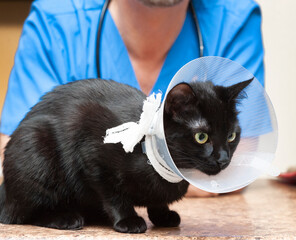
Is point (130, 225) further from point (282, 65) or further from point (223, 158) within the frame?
point (282, 65)

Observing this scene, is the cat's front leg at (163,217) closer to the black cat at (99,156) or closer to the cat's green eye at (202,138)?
the black cat at (99,156)

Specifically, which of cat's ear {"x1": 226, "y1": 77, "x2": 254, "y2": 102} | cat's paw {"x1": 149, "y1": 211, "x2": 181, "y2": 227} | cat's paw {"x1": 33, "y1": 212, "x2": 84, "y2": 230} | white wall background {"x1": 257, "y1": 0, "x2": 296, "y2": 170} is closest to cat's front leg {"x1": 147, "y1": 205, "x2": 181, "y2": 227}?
cat's paw {"x1": 149, "y1": 211, "x2": 181, "y2": 227}

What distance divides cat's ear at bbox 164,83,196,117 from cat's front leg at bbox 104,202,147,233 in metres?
0.20

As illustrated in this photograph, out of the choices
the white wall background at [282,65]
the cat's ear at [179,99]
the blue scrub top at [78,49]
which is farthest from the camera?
the white wall background at [282,65]

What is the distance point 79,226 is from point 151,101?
10.8 inches

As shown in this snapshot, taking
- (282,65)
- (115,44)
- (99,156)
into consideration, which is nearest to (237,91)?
(99,156)

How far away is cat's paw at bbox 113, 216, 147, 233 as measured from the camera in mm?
757

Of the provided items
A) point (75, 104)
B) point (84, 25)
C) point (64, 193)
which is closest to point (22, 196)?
point (64, 193)

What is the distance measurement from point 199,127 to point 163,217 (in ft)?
0.81

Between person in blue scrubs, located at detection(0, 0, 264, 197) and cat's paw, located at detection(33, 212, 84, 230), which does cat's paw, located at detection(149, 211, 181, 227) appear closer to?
cat's paw, located at detection(33, 212, 84, 230)

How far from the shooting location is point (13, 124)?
126 centimetres

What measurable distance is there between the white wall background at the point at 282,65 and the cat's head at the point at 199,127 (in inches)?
53.5

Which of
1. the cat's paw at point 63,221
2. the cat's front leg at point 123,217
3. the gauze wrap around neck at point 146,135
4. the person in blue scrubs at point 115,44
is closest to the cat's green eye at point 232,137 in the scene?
the gauze wrap around neck at point 146,135

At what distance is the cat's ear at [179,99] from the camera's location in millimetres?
667
